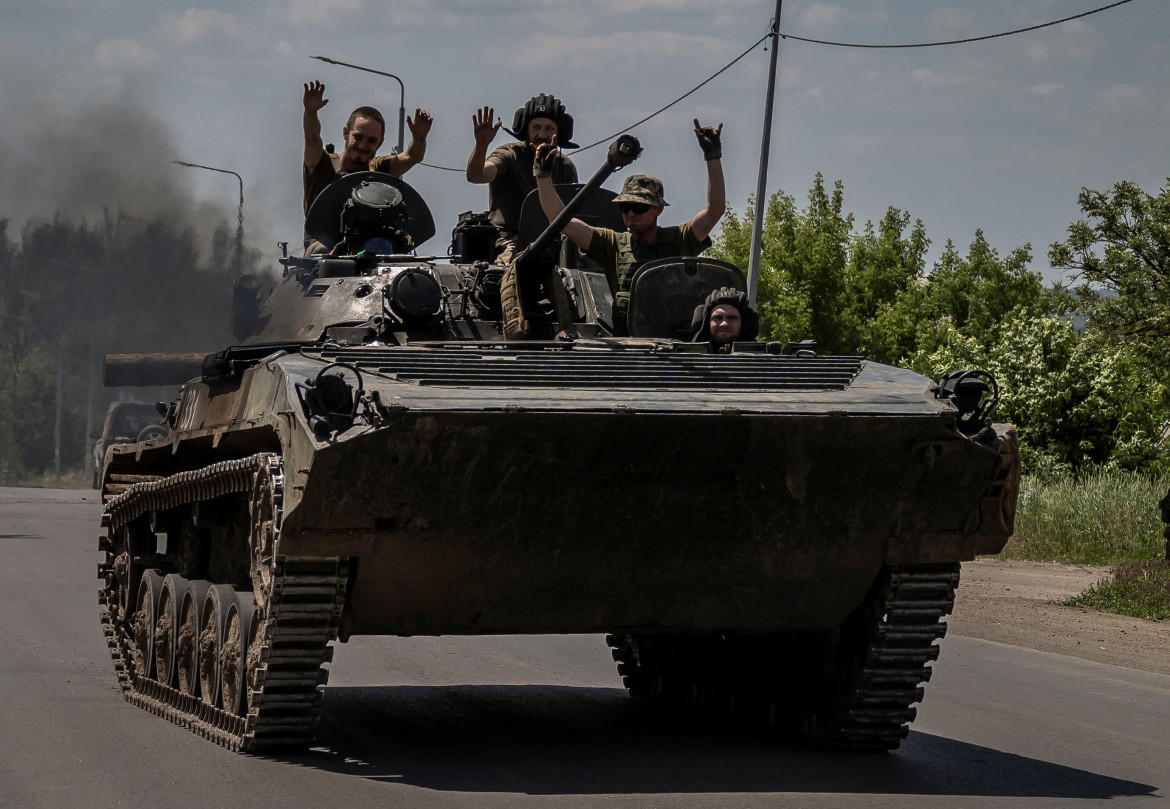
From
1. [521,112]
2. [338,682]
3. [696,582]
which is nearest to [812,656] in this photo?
[696,582]

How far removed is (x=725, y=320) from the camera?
8.13 metres

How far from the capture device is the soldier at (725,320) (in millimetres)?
8125

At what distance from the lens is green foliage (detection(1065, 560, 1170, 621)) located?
589 inches

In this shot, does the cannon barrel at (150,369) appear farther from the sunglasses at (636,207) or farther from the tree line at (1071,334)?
the tree line at (1071,334)

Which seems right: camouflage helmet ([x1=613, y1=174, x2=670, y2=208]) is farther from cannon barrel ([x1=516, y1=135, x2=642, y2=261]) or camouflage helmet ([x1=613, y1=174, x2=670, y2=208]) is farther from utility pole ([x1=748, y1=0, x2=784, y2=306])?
utility pole ([x1=748, y1=0, x2=784, y2=306])

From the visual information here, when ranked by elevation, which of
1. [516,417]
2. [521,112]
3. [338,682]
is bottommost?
[338,682]

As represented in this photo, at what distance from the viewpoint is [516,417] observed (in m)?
6.38

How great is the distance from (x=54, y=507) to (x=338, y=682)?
20.6m

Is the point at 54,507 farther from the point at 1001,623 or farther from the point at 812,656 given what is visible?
the point at 812,656

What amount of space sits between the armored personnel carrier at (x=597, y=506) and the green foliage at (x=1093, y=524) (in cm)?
1284

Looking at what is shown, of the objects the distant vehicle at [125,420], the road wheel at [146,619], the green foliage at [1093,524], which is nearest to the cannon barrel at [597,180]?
the road wheel at [146,619]

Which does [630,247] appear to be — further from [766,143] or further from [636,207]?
[766,143]

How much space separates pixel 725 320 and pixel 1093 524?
14359 millimetres

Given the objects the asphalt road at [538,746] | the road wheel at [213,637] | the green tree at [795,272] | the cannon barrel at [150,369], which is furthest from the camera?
the green tree at [795,272]
